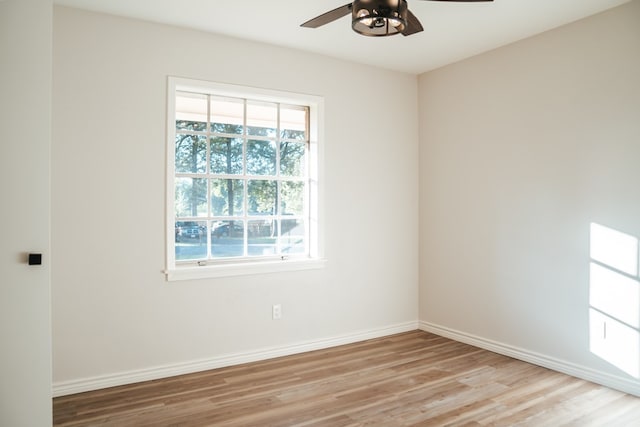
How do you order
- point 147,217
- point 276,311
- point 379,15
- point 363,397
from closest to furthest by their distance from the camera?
point 379,15 → point 363,397 → point 147,217 → point 276,311

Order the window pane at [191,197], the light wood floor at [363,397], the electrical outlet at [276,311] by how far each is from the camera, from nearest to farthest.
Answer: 1. the light wood floor at [363,397]
2. the window pane at [191,197]
3. the electrical outlet at [276,311]

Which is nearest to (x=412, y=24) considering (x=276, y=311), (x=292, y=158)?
(x=292, y=158)

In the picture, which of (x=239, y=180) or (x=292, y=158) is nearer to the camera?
(x=239, y=180)

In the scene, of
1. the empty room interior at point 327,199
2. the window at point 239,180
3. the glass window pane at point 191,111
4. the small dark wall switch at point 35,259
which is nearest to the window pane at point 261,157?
the window at point 239,180

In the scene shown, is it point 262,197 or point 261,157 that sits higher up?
point 261,157

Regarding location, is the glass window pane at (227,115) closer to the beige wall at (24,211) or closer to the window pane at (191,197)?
the window pane at (191,197)

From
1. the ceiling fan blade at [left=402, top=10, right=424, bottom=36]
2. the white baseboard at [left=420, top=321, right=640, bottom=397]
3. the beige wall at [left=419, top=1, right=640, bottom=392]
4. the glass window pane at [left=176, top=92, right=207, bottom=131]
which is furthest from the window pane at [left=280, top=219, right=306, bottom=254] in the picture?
the ceiling fan blade at [left=402, top=10, right=424, bottom=36]

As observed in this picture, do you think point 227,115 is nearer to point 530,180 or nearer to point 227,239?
point 227,239

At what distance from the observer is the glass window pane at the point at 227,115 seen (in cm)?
389

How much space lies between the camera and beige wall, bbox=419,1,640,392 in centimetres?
331

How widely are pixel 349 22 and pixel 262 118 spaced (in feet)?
3.72

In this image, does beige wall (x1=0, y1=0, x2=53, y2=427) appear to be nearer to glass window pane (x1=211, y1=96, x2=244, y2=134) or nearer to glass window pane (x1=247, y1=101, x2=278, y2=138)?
glass window pane (x1=211, y1=96, x2=244, y2=134)

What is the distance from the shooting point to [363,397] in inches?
124

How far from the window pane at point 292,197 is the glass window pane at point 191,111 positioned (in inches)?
35.8
